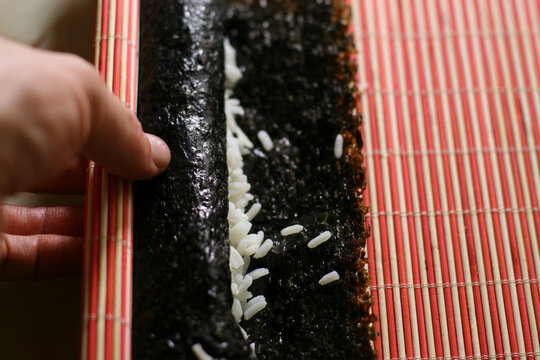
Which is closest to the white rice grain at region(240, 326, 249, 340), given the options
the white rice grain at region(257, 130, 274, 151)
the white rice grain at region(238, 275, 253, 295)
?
the white rice grain at region(238, 275, 253, 295)

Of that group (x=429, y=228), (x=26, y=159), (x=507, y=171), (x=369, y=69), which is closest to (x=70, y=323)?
(x=26, y=159)

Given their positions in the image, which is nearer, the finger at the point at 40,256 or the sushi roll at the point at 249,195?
the sushi roll at the point at 249,195

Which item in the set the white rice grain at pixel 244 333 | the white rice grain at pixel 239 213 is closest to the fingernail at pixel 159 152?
the white rice grain at pixel 239 213

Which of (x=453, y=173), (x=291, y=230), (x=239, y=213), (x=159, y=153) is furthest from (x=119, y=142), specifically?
(x=453, y=173)

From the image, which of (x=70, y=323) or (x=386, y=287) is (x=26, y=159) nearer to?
(x=70, y=323)

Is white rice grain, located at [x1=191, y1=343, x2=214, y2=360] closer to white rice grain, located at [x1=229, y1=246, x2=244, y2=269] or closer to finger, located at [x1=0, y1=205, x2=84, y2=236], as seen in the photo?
white rice grain, located at [x1=229, y1=246, x2=244, y2=269]

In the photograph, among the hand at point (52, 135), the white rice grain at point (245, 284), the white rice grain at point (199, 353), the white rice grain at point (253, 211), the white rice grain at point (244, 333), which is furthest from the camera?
the white rice grain at point (253, 211)

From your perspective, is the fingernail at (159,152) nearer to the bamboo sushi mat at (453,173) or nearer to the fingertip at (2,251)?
the fingertip at (2,251)
